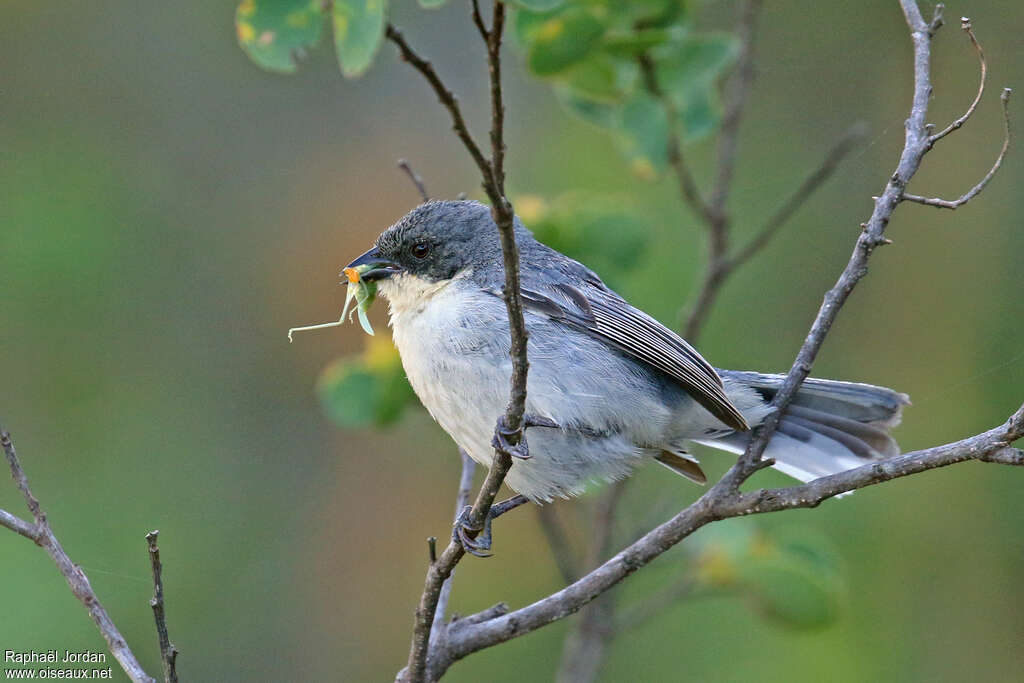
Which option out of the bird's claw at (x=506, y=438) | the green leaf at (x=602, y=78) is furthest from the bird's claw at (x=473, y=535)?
the green leaf at (x=602, y=78)

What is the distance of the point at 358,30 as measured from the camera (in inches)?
102

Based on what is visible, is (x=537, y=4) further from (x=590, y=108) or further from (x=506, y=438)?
(x=590, y=108)

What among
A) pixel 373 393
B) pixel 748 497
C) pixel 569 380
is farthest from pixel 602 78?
pixel 748 497

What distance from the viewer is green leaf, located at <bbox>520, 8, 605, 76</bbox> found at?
3.90 meters

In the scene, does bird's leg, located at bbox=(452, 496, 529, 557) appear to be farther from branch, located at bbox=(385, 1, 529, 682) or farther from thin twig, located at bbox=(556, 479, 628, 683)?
thin twig, located at bbox=(556, 479, 628, 683)

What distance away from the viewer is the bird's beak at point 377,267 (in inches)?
155

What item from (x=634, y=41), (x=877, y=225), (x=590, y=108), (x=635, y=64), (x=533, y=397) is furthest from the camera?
(x=590, y=108)

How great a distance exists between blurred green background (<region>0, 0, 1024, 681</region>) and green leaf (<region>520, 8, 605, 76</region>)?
5.18 ft

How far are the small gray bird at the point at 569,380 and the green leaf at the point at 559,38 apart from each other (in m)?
0.61

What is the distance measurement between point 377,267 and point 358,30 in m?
1.47

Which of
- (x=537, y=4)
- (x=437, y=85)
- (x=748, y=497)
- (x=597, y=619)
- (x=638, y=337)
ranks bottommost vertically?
(x=597, y=619)

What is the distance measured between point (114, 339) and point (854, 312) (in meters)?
4.86

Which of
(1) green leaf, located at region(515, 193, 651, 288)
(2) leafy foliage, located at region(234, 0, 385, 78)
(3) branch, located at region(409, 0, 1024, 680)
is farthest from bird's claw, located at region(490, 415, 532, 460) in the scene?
(1) green leaf, located at region(515, 193, 651, 288)

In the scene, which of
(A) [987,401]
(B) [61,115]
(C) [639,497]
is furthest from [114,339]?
(A) [987,401]
